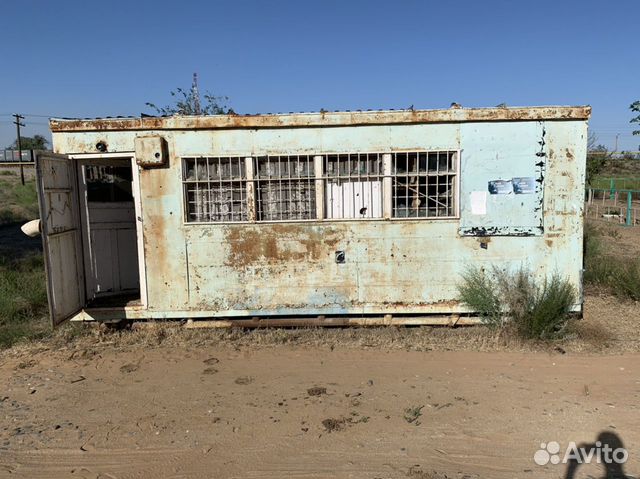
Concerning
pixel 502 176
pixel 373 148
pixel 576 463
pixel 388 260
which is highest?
pixel 373 148

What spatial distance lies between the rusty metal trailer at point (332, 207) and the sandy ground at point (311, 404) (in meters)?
0.48

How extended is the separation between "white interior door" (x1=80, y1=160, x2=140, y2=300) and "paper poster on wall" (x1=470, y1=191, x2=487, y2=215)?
471 centimetres

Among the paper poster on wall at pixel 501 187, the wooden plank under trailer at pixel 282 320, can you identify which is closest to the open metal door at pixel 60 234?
the wooden plank under trailer at pixel 282 320

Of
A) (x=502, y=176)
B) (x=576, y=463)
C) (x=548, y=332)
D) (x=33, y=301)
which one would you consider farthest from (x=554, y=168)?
(x=33, y=301)

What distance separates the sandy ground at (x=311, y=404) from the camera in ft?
12.0

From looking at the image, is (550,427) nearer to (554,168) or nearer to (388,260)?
(388,260)

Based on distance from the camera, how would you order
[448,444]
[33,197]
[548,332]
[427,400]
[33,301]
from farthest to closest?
[33,197]
[33,301]
[548,332]
[427,400]
[448,444]

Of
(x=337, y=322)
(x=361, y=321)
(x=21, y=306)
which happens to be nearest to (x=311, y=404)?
(x=337, y=322)

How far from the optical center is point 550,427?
13.4 ft

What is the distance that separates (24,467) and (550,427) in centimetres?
398

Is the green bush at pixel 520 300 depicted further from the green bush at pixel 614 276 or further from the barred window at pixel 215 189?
the barred window at pixel 215 189

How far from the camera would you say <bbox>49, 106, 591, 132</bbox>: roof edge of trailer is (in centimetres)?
613

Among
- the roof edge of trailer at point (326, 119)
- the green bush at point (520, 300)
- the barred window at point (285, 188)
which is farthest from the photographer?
the barred window at point (285, 188)

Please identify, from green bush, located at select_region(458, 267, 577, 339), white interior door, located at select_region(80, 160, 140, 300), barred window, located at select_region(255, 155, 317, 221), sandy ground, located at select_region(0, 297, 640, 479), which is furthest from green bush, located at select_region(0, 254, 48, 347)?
green bush, located at select_region(458, 267, 577, 339)
